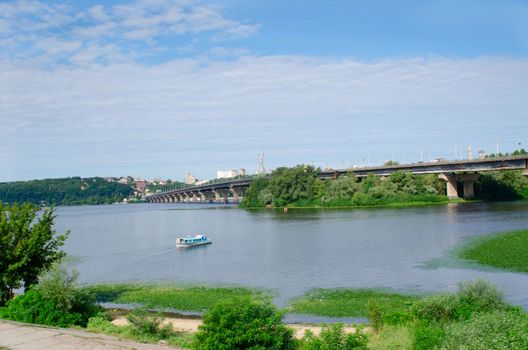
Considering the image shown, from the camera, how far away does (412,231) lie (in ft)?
217

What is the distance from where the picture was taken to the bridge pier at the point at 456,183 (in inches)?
4988

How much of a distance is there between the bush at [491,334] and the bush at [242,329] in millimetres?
5751

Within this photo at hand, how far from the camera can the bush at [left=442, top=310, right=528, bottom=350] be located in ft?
47.2

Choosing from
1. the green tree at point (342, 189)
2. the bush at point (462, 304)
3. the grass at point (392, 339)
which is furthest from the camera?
the green tree at point (342, 189)

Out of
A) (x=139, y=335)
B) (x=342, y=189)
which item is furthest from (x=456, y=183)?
(x=139, y=335)

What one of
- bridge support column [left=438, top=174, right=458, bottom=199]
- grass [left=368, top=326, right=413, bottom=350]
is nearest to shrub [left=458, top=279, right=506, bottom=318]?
grass [left=368, top=326, right=413, bottom=350]

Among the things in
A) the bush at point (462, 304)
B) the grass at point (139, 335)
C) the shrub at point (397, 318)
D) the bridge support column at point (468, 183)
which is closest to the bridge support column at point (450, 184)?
the bridge support column at point (468, 183)

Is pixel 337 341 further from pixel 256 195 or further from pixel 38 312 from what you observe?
pixel 256 195

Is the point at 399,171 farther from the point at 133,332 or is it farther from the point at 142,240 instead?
the point at 133,332

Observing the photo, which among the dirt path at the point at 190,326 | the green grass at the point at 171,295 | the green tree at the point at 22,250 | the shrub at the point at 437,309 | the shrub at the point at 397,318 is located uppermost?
the green tree at the point at 22,250

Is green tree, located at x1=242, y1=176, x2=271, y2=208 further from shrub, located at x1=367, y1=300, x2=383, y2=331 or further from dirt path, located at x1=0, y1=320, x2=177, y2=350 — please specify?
dirt path, located at x1=0, y1=320, x2=177, y2=350

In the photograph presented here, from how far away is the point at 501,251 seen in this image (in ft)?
149

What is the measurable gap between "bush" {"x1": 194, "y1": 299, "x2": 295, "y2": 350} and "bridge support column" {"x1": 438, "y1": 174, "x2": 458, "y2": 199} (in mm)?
115241

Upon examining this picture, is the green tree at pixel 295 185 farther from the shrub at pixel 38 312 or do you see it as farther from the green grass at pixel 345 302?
the shrub at pixel 38 312
